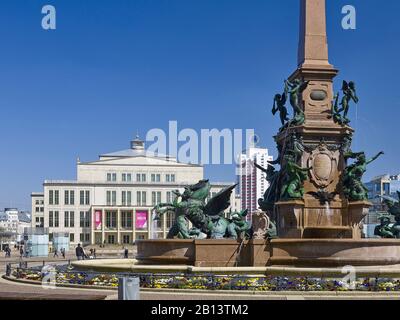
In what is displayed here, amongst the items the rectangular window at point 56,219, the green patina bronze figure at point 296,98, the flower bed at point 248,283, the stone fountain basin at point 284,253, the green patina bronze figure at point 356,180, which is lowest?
the rectangular window at point 56,219

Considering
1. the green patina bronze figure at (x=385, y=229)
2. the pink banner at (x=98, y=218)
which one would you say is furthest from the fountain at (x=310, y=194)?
the pink banner at (x=98, y=218)

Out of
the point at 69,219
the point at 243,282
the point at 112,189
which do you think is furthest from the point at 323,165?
the point at 69,219

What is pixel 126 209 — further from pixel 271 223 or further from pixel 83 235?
pixel 271 223

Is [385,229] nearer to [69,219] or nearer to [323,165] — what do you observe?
[323,165]

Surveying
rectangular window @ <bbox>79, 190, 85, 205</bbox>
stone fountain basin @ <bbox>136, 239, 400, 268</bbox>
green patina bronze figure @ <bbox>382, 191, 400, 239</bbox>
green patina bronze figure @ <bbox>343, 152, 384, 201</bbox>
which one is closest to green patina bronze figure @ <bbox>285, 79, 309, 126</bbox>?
green patina bronze figure @ <bbox>343, 152, 384, 201</bbox>

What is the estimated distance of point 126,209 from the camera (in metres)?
124

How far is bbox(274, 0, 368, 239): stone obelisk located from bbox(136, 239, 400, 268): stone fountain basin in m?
2.38

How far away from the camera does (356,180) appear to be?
87.8 ft

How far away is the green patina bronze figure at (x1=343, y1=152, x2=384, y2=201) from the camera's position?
2658 centimetres

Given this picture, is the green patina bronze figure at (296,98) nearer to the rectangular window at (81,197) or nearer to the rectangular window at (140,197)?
the rectangular window at (140,197)

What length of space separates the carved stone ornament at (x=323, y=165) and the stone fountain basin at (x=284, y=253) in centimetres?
394

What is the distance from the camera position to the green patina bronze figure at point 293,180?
26.2 metres
